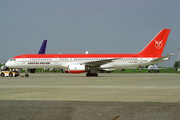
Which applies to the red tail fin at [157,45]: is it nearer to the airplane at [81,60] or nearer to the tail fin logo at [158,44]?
the tail fin logo at [158,44]

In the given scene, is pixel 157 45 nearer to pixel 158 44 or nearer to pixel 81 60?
pixel 158 44

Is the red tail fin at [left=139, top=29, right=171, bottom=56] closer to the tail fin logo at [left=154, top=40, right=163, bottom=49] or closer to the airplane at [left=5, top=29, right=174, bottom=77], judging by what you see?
the tail fin logo at [left=154, top=40, right=163, bottom=49]

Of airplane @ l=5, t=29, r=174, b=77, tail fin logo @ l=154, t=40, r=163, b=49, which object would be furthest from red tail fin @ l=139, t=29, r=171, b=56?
airplane @ l=5, t=29, r=174, b=77

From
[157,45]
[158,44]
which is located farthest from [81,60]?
[158,44]

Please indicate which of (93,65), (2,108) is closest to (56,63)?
(93,65)

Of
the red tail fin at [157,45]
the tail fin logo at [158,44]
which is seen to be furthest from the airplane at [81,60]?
the tail fin logo at [158,44]

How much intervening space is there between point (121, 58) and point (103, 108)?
36359 millimetres

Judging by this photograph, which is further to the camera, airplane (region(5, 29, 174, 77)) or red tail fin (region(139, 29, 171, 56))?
red tail fin (region(139, 29, 171, 56))

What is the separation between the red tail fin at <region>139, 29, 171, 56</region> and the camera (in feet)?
151

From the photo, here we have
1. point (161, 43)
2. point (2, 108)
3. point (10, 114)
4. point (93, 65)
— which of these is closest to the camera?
point (10, 114)

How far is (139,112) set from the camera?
7.18 metres

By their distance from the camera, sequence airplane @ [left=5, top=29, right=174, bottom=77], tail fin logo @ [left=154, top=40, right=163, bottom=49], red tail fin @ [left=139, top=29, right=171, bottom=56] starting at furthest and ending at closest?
tail fin logo @ [left=154, top=40, right=163, bottom=49]
red tail fin @ [left=139, top=29, right=171, bottom=56]
airplane @ [left=5, top=29, right=174, bottom=77]

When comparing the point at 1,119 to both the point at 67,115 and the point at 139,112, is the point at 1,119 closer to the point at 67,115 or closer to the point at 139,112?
the point at 67,115

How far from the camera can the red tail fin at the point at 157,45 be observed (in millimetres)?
45881
